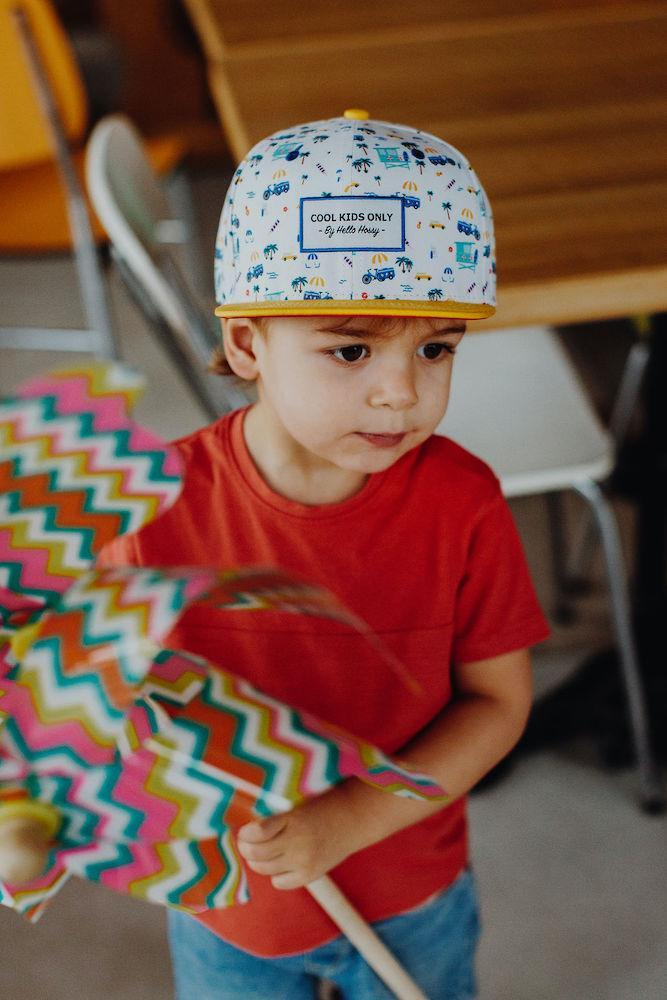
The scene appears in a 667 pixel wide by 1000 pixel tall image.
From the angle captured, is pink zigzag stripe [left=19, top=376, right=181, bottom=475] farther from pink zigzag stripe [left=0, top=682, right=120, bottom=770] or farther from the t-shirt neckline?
the t-shirt neckline

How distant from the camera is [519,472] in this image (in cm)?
133

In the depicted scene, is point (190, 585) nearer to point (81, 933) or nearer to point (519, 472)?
point (519, 472)

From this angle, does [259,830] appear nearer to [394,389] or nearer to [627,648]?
[394,389]

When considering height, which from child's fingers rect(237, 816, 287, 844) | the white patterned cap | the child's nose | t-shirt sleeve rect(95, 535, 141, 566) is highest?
the white patterned cap

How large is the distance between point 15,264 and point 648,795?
8.06 ft

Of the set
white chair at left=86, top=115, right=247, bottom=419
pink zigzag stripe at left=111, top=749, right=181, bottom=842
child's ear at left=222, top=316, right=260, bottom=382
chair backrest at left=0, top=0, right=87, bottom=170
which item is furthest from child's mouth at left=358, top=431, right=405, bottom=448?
chair backrest at left=0, top=0, right=87, bottom=170

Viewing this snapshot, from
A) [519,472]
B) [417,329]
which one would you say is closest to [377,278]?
[417,329]

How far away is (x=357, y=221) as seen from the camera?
0.61 meters

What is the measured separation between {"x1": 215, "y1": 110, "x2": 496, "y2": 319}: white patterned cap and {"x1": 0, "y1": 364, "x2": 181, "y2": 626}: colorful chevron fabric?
162 mm

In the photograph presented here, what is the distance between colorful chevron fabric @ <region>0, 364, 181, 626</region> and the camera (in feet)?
1.58

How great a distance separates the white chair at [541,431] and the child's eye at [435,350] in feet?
2.14

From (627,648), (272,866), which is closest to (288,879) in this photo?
(272,866)

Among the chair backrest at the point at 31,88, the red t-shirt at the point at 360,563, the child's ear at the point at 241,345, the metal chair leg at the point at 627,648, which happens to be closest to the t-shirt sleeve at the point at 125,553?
the red t-shirt at the point at 360,563

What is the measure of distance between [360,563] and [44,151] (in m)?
1.72
